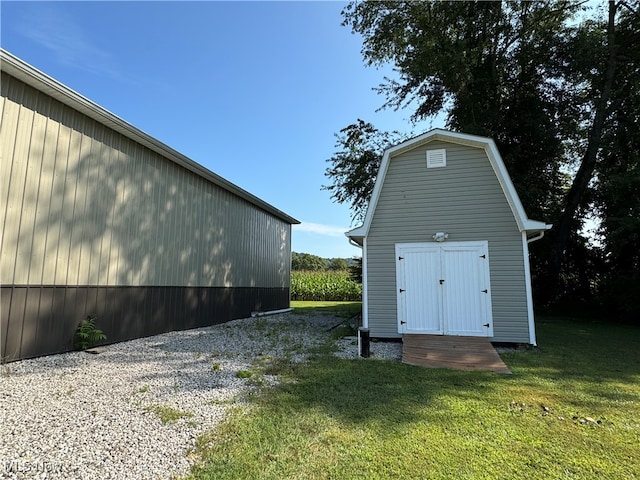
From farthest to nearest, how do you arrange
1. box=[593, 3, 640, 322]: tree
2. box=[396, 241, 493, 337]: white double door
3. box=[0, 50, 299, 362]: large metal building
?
box=[593, 3, 640, 322]: tree, box=[396, 241, 493, 337]: white double door, box=[0, 50, 299, 362]: large metal building

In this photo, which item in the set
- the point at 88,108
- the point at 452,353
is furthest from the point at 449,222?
the point at 88,108

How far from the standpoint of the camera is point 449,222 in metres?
7.33

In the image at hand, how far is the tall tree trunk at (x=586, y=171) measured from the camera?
39.2 feet

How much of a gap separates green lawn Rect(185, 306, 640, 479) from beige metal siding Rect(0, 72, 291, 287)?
416 cm

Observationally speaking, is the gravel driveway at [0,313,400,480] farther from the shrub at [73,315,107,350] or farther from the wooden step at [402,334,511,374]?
the wooden step at [402,334,511,374]

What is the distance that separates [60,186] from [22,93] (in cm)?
142

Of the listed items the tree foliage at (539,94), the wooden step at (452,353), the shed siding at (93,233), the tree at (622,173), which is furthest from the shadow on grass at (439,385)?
the tree foliage at (539,94)

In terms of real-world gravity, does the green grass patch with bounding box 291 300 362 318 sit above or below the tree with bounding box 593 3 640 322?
below

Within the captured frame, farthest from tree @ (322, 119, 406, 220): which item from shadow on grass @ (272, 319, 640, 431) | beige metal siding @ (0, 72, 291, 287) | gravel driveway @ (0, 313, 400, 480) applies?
shadow on grass @ (272, 319, 640, 431)

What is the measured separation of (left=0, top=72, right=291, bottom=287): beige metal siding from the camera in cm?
488

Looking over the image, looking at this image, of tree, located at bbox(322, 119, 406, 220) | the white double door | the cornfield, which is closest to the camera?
the white double door

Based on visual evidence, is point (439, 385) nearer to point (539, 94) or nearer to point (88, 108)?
point (88, 108)

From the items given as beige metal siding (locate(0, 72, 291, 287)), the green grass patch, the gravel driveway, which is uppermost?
beige metal siding (locate(0, 72, 291, 287))

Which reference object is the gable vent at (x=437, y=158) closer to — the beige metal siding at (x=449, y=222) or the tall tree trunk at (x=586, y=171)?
the beige metal siding at (x=449, y=222)
